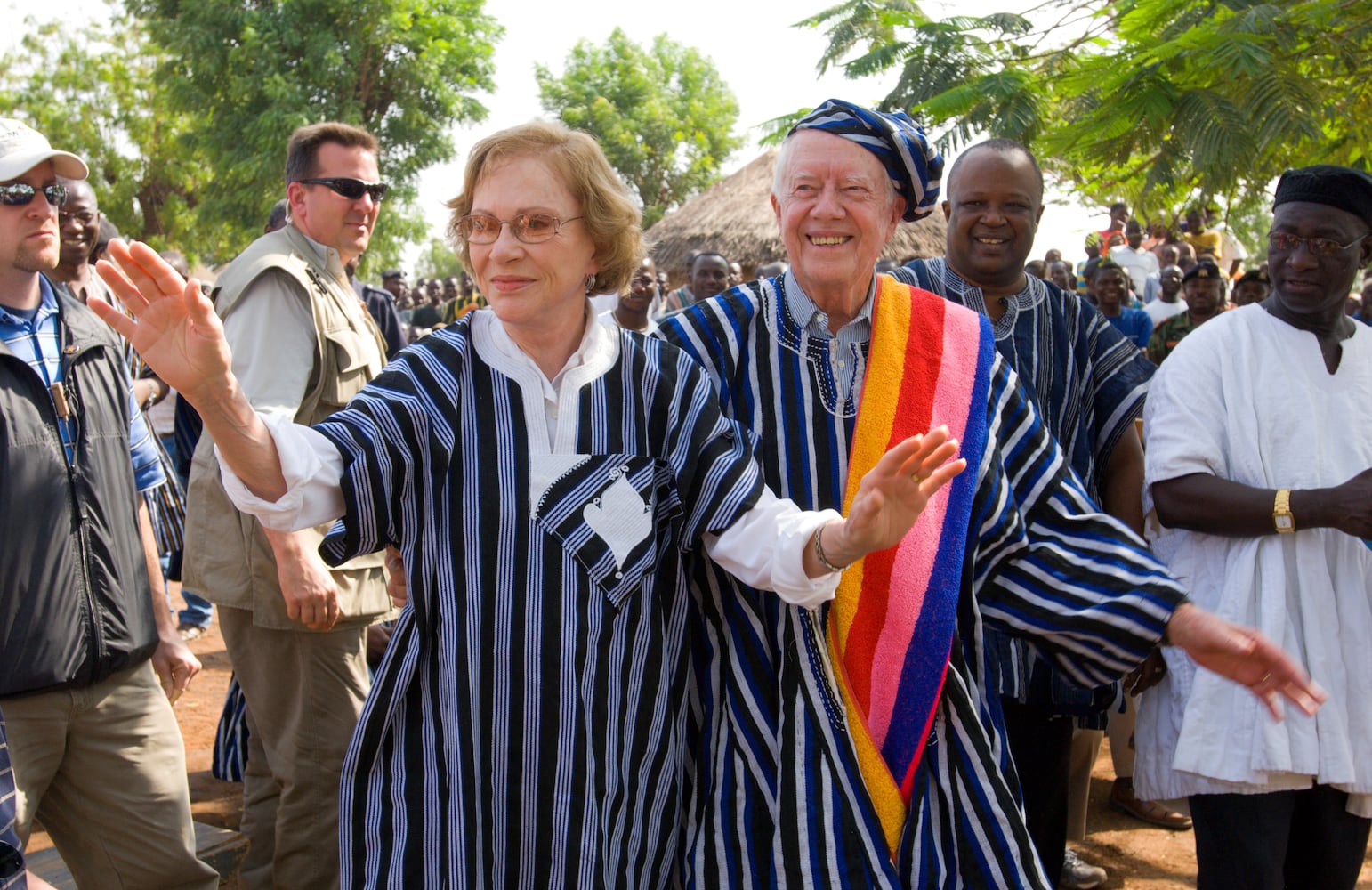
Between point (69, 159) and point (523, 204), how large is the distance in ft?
5.05

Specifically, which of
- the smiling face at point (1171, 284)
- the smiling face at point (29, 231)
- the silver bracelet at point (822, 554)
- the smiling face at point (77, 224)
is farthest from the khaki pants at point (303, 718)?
the smiling face at point (1171, 284)

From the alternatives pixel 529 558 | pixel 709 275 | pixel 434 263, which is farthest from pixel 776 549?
pixel 434 263

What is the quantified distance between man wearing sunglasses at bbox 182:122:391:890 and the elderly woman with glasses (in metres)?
1.29

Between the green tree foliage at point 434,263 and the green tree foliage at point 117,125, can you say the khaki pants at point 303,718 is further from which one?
the green tree foliage at point 434,263

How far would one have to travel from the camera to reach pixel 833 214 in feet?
7.76

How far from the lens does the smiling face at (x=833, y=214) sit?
2377 mm

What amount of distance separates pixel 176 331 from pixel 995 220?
2.24 m

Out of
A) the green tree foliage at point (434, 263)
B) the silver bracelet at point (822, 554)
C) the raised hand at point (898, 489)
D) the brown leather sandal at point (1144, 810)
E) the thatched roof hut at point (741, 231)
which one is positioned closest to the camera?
the raised hand at point (898, 489)

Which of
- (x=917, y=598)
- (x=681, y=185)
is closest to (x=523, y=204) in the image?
(x=917, y=598)

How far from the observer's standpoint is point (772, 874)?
214cm

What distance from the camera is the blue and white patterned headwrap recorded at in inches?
93.8

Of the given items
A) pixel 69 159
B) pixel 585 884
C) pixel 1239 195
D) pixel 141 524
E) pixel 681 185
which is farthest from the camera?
pixel 681 185

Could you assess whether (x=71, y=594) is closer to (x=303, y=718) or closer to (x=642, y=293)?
(x=303, y=718)

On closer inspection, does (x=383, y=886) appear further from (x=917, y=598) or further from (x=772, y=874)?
(x=917, y=598)
